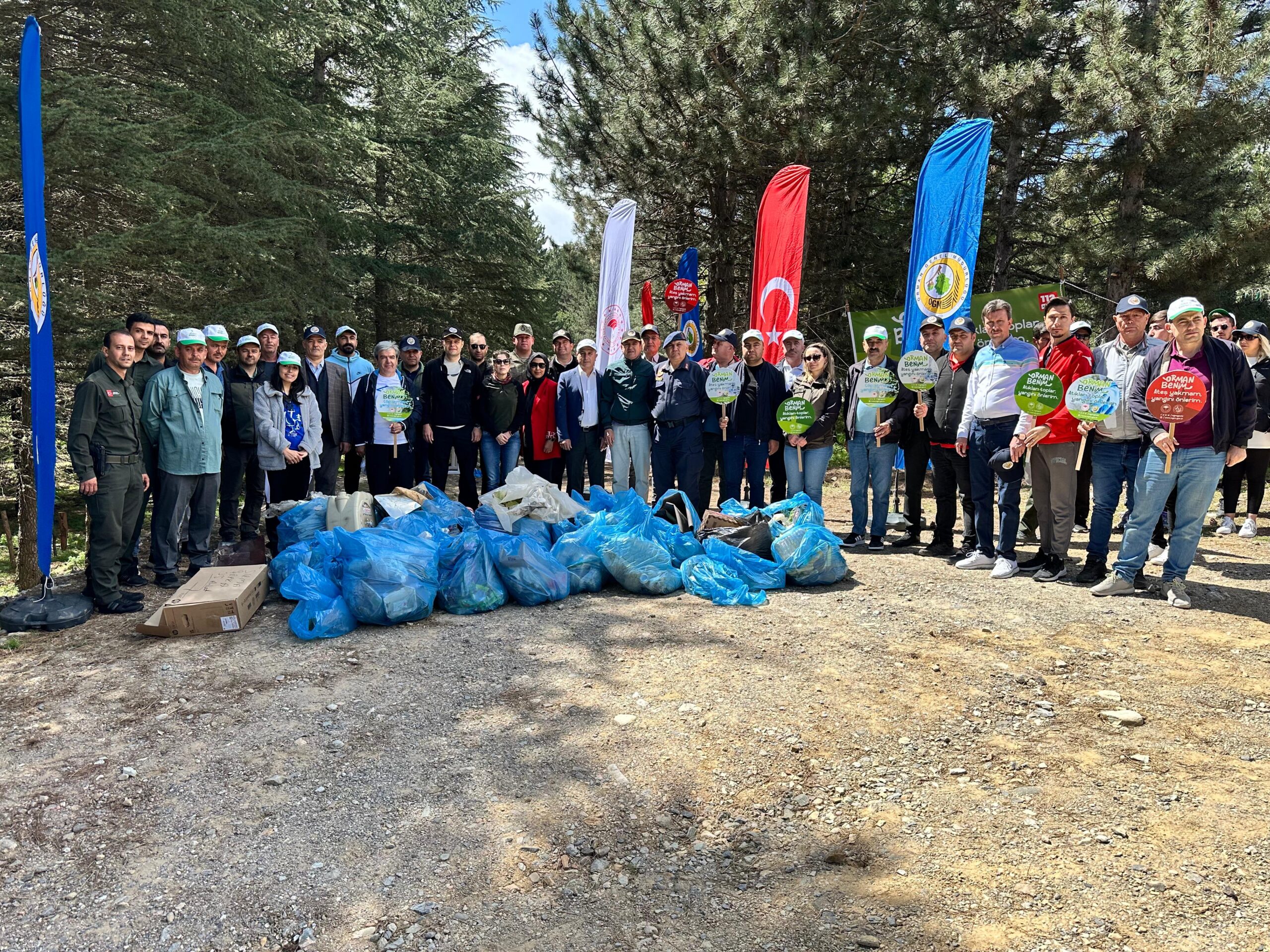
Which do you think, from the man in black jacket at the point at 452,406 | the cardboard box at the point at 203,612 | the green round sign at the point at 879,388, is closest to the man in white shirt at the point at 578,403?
the man in black jacket at the point at 452,406

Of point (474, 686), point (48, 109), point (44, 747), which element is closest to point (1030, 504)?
point (474, 686)

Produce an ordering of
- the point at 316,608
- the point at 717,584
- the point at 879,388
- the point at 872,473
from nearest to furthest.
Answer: the point at 316,608 → the point at 717,584 → the point at 879,388 → the point at 872,473

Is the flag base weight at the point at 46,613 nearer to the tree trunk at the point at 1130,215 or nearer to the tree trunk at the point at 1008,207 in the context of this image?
the tree trunk at the point at 1130,215

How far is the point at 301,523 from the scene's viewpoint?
6160mm

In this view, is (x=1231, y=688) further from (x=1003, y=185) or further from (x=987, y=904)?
(x=1003, y=185)

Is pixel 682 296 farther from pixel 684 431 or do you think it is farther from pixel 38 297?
pixel 38 297

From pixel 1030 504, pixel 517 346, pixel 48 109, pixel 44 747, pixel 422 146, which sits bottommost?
pixel 44 747

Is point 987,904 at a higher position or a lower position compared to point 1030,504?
lower

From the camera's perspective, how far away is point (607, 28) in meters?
13.4

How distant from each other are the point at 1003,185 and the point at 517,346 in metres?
9.55

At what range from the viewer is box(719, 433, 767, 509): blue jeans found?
7426mm

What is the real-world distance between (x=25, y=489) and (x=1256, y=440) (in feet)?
40.4

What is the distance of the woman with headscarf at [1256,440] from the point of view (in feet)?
24.9

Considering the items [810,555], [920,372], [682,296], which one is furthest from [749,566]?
[682,296]
